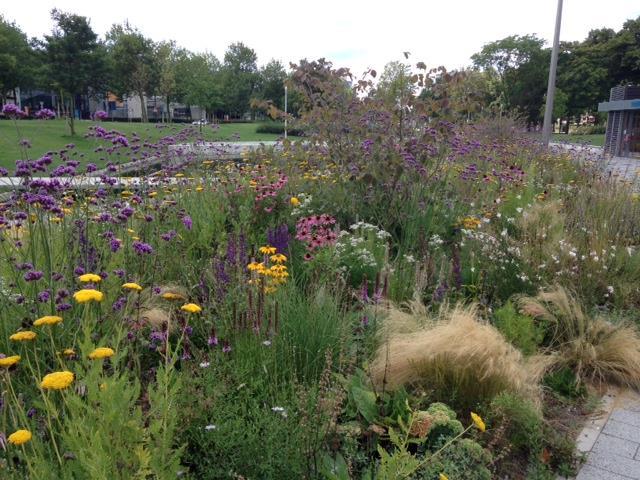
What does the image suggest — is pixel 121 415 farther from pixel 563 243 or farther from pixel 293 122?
pixel 293 122

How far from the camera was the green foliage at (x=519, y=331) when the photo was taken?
144 inches

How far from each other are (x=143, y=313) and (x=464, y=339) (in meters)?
1.87

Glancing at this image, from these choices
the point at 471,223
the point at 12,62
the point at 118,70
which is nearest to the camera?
the point at 471,223

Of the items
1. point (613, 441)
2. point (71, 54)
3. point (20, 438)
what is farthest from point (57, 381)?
point (71, 54)

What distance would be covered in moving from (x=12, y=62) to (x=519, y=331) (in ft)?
115

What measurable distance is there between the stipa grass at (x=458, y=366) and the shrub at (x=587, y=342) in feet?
2.77

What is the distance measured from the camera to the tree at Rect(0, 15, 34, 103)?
103ft

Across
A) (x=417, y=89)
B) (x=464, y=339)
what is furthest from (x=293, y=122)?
(x=464, y=339)

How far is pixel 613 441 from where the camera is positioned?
3.01 m

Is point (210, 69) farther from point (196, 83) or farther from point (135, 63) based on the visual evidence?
point (135, 63)

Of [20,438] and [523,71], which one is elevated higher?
[523,71]

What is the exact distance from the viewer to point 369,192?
612 cm

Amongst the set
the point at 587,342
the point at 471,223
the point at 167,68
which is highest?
the point at 167,68

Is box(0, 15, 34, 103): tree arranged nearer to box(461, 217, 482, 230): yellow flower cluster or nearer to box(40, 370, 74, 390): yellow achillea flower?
box(461, 217, 482, 230): yellow flower cluster
